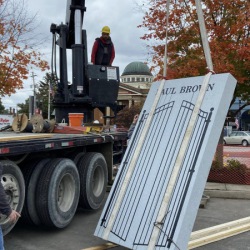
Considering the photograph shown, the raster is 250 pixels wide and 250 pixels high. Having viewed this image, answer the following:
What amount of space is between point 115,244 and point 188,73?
5.29m

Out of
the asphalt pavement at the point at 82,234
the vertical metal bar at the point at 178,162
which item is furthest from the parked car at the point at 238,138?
the vertical metal bar at the point at 178,162

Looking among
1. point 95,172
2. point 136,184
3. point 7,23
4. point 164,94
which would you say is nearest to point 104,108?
point 95,172

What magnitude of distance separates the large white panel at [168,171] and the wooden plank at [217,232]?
37.6 inches

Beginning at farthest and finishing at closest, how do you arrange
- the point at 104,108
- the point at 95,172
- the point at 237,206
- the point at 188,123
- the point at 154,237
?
1. the point at 104,108
2. the point at 237,206
3. the point at 95,172
4. the point at 188,123
5. the point at 154,237

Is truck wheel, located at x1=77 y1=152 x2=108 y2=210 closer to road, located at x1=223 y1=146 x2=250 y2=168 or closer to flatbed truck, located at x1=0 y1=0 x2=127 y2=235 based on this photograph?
flatbed truck, located at x1=0 y1=0 x2=127 y2=235

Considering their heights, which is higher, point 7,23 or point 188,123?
point 7,23

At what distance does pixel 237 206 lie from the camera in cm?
798

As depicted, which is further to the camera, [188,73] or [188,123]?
[188,73]

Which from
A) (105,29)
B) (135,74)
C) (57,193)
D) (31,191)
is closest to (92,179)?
(57,193)

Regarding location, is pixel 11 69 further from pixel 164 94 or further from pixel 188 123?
pixel 188 123

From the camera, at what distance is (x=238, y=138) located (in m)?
37.0

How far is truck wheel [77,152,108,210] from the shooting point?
6.75 metres

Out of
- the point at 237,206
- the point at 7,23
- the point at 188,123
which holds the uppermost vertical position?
the point at 7,23

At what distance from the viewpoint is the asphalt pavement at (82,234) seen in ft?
17.4
